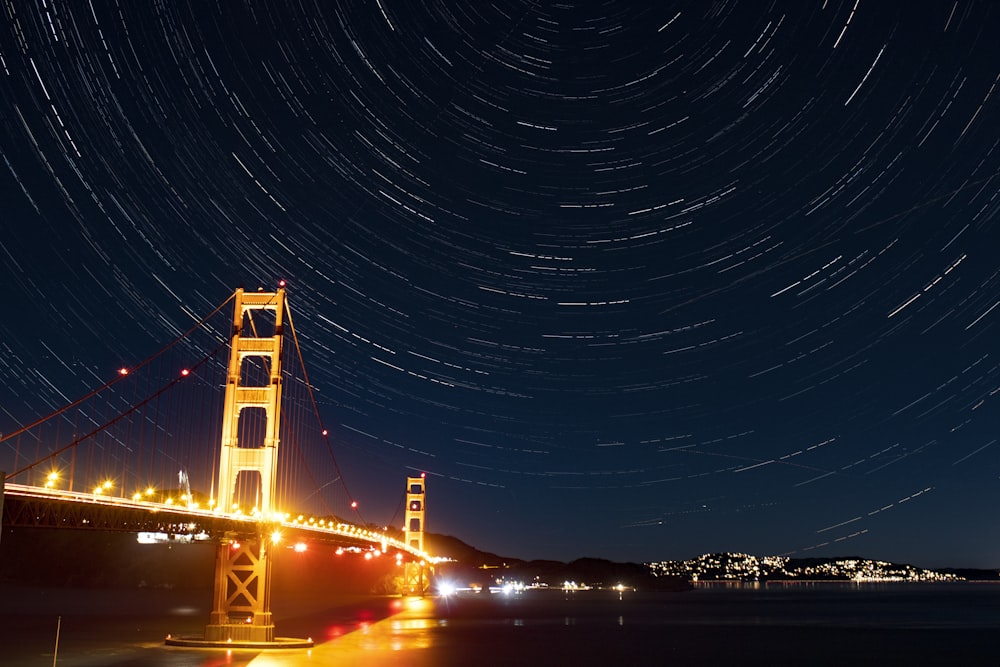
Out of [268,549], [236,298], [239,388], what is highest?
[236,298]

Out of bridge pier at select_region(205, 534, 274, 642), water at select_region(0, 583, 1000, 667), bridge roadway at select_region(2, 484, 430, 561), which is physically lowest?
water at select_region(0, 583, 1000, 667)

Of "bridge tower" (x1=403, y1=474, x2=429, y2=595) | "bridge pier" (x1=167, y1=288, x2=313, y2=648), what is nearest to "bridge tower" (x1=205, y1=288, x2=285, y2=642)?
"bridge pier" (x1=167, y1=288, x2=313, y2=648)

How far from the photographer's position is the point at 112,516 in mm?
41188

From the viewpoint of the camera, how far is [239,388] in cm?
5806

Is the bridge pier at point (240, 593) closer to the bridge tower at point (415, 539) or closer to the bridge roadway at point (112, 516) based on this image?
the bridge roadway at point (112, 516)

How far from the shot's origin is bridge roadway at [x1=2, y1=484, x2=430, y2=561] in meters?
34.7

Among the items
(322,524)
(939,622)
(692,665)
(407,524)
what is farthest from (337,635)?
(407,524)

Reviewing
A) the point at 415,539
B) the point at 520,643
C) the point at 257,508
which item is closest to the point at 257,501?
the point at 257,508

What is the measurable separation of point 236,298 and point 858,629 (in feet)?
258

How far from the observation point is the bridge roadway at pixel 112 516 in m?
34.7

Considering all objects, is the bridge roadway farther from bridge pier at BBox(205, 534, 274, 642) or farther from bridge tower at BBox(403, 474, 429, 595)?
bridge tower at BBox(403, 474, 429, 595)

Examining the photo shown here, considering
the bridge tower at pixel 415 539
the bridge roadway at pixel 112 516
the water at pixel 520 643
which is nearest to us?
the bridge roadway at pixel 112 516

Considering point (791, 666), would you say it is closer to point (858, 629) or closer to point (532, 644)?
point (532, 644)

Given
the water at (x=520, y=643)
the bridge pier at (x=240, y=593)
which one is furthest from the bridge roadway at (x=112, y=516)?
the water at (x=520, y=643)
